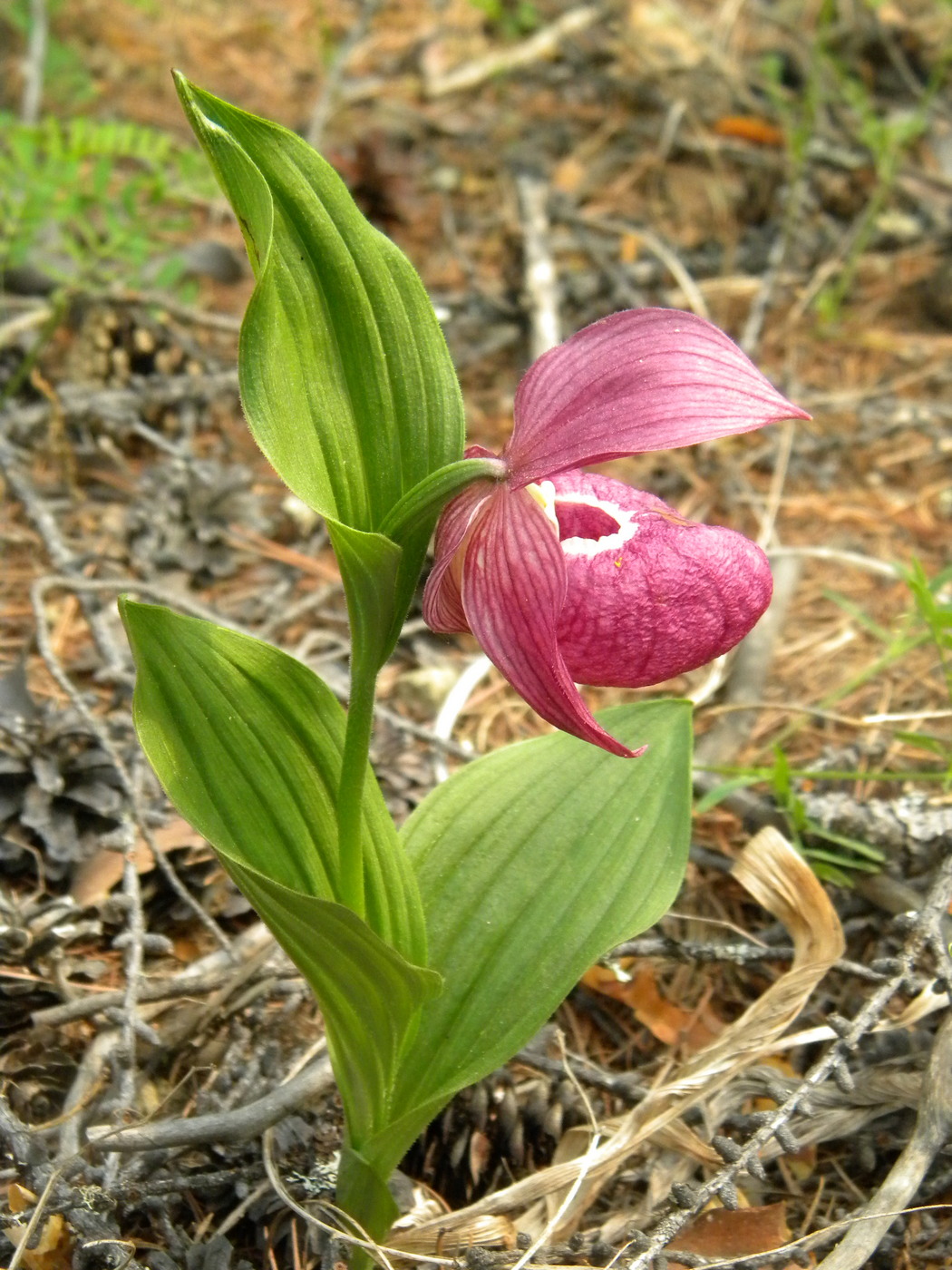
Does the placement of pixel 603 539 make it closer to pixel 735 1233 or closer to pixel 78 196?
pixel 735 1233

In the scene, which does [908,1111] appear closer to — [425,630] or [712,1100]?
[712,1100]

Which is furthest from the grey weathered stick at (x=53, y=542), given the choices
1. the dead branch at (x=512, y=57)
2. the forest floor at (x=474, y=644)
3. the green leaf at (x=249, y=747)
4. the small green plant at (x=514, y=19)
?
the small green plant at (x=514, y=19)

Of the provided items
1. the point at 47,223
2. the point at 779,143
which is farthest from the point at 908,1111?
the point at 779,143

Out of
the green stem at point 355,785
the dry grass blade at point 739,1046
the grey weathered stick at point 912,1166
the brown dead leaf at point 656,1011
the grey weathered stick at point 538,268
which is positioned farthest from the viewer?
the grey weathered stick at point 538,268

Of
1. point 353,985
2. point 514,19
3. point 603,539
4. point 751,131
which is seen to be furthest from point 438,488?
point 514,19

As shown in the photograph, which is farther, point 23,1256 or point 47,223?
point 47,223

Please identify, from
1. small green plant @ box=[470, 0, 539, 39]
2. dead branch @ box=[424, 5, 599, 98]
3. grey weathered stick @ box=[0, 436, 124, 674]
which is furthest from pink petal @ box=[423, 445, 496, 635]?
small green plant @ box=[470, 0, 539, 39]

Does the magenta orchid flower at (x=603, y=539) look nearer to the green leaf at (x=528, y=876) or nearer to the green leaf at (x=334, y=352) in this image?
the green leaf at (x=334, y=352)
